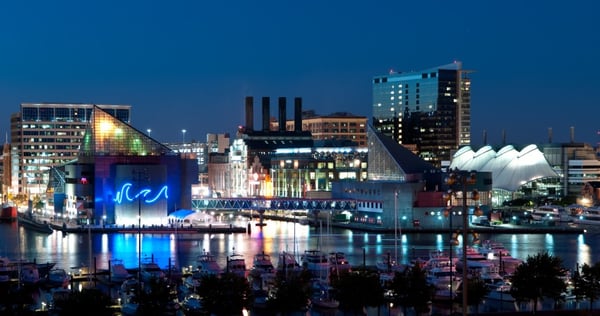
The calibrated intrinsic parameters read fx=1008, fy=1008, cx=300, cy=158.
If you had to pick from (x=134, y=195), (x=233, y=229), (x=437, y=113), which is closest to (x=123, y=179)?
(x=134, y=195)

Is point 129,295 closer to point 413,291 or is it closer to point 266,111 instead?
point 413,291

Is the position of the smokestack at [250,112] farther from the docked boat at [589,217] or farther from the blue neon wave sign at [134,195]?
the docked boat at [589,217]

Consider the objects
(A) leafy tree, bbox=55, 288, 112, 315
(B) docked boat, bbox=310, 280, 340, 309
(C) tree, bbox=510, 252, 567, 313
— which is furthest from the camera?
(B) docked boat, bbox=310, 280, 340, 309

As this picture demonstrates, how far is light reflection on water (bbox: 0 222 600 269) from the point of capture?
129 ft

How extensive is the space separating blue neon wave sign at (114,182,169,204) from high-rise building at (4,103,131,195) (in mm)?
39393

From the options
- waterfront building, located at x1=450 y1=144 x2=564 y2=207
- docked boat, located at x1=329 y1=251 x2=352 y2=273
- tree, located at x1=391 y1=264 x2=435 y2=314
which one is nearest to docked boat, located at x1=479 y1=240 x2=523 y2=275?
docked boat, located at x1=329 y1=251 x2=352 y2=273

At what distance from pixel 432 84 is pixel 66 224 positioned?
65.2 metres

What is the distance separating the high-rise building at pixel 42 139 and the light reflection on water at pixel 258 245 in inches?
1533

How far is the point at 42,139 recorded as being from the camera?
94.9m

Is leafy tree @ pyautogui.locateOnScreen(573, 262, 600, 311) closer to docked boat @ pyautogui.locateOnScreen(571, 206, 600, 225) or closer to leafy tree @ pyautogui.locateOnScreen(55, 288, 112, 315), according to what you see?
leafy tree @ pyautogui.locateOnScreen(55, 288, 112, 315)

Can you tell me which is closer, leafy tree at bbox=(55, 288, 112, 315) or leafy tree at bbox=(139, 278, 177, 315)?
leafy tree at bbox=(55, 288, 112, 315)

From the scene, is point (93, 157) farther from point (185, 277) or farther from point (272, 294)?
point (272, 294)

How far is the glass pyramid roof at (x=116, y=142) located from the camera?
193ft

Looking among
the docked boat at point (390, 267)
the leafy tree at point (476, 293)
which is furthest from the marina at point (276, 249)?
the leafy tree at point (476, 293)
